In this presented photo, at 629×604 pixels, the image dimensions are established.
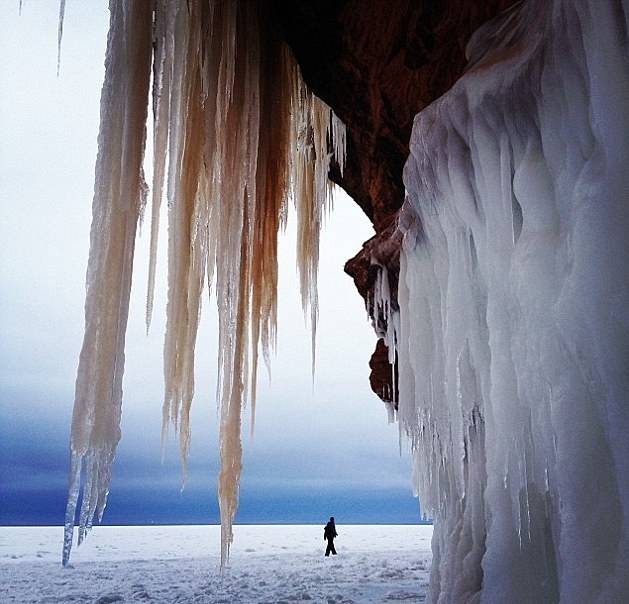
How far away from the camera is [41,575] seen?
1007cm

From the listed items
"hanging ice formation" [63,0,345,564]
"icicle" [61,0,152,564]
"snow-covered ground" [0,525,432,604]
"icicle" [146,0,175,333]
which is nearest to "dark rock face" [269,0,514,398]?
"hanging ice formation" [63,0,345,564]

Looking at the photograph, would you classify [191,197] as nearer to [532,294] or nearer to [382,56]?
[382,56]

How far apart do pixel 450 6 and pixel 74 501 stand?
104 inches

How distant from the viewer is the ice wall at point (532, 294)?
1470 millimetres

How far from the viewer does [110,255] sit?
7.82 ft

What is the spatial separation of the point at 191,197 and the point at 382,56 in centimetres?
120

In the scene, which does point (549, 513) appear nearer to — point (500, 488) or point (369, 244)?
point (500, 488)

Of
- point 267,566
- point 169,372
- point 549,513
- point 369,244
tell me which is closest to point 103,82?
point 169,372

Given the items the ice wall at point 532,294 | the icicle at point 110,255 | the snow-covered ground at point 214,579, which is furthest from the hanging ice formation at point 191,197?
the snow-covered ground at point 214,579

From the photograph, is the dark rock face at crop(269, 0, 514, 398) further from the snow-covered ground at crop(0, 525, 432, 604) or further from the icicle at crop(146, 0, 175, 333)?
the snow-covered ground at crop(0, 525, 432, 604)

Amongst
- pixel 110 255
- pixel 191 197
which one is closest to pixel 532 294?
pixel 110 255

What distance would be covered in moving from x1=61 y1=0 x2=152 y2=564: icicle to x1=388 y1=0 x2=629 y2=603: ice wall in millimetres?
1230

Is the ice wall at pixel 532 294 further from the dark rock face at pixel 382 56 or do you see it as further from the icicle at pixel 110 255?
the icicle at pixel 110 255

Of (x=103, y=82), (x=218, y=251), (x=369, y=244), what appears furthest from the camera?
(x=369, y=244)
